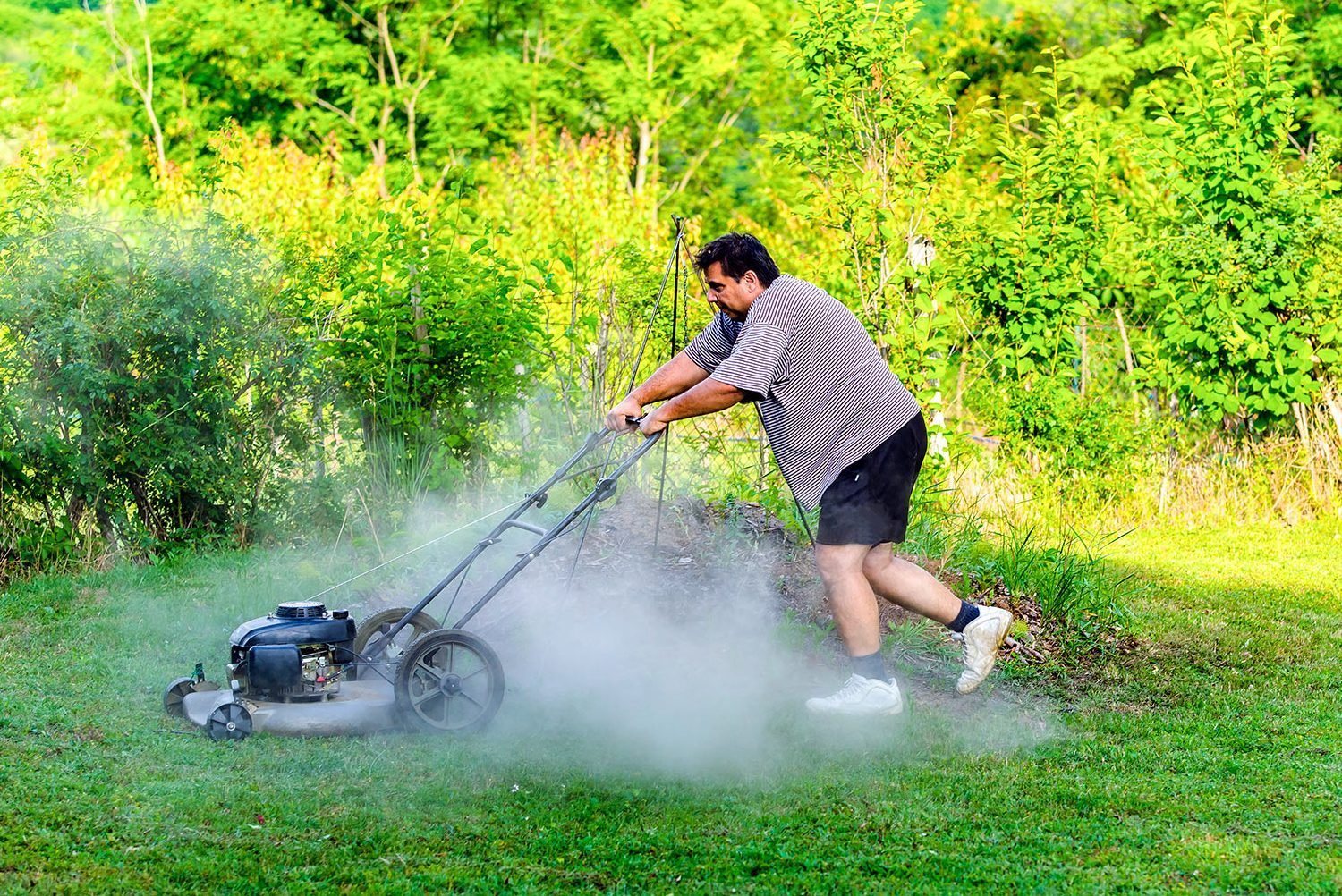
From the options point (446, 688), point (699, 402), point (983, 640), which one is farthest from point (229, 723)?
point (983, 640)

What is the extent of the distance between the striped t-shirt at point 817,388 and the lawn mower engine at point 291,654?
1.69m

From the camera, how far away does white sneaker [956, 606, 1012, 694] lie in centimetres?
549

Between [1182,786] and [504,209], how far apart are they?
1350 cm

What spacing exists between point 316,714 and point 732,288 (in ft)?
6.81

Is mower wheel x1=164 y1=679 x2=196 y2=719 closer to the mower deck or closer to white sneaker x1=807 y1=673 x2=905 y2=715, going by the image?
the mower deck

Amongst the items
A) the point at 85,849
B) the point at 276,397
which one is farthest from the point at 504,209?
the point at 85,849

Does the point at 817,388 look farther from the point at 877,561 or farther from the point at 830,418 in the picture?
the point at 877,561

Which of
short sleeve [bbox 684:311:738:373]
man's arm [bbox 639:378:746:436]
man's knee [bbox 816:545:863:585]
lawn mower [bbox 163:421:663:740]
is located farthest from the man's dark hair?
man's knee [bbox 816:545:863:585]

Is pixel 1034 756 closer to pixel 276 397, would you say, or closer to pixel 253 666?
pixel 253 666

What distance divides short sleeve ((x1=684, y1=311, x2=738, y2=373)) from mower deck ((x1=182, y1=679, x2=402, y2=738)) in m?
1.67

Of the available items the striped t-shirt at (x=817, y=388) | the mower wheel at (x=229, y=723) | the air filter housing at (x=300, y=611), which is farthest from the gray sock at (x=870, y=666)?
the mower wheel at (x=229, y=723)

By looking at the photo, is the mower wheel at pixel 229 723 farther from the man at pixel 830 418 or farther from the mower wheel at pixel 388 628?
the man at pixel 830 418

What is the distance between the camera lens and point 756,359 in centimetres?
508

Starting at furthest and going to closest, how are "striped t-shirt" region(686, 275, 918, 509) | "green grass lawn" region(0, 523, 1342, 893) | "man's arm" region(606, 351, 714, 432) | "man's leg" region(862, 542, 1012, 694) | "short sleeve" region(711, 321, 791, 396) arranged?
"man's arm" region(606, 351, 714, 432)
"man's leg" region(862, 542, 1012, 694)
"striped t-shirt" region(686, 275, 918, 509)
"short sleeve" region(711, 321, 791, 396)
"green grass lawn" region(0, 523, 1342, 893)
